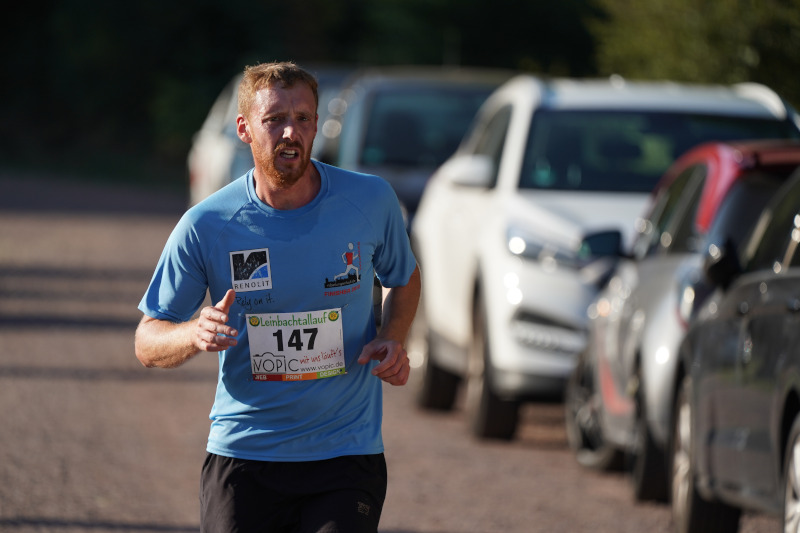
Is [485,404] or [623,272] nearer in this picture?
[623,272]

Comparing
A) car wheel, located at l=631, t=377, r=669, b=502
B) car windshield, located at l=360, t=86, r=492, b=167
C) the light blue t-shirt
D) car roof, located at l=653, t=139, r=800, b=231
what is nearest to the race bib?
the light blue t-shirt

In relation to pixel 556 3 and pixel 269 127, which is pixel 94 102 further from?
pixel 269 127

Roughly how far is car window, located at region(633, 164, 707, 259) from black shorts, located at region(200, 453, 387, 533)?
4.14 m

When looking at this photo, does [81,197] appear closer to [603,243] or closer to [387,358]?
[603,243]

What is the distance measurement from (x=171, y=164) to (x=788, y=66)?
89.4ft

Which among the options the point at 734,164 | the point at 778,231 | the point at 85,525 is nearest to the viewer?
the point at 778,231

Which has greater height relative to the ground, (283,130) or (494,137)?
(283,130)

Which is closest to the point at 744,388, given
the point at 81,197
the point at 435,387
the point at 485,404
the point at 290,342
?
the point at 290,342

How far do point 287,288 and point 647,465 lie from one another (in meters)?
3.76

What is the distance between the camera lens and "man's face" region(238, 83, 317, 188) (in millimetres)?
4348

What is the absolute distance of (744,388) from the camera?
6.28 m

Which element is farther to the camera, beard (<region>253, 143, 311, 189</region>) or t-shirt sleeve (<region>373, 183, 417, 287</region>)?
t-shirt sleeve (<region>373, 183, 417, 287</region>)

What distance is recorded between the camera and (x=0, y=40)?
4691 cm

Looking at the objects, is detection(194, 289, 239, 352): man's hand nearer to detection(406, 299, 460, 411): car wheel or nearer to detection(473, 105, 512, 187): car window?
detection(473, 105, 512, 187): car window
